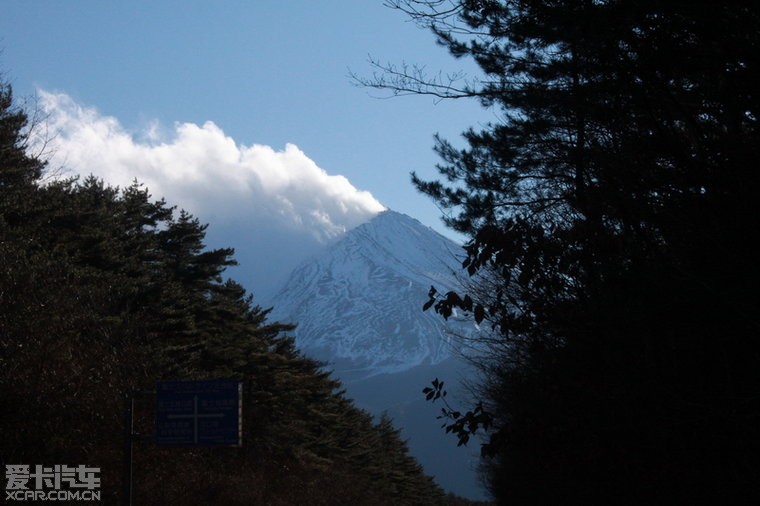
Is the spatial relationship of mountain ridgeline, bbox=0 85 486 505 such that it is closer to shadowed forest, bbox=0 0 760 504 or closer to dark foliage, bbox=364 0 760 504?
shadowed forest, bbox=0 0 760 504

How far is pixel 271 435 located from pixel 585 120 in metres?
31.1

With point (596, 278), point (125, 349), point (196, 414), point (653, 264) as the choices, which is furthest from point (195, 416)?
point (653, 264)

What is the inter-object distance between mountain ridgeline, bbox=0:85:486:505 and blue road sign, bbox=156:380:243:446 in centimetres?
83

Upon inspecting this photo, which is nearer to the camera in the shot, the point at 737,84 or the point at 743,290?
the point at 743,290

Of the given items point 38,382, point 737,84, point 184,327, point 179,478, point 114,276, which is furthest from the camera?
point 184,327

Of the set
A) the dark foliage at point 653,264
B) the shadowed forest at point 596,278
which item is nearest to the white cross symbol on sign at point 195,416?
the shadowed forest at point 596,278

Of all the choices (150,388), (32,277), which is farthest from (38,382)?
(150,388)

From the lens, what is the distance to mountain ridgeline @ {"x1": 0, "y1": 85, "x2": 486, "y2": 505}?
17359 millimetres

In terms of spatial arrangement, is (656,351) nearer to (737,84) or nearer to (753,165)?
(753,165)

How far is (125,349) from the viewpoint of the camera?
23.8 m

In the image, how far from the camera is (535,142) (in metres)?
13.5

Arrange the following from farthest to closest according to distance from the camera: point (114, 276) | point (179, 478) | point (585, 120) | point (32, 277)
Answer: point (114, 276) < point (179, 478) < point (32, 277) < point (585, 120)

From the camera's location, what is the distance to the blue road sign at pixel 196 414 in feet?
51.2

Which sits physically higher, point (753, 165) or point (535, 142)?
point (535, 142)
